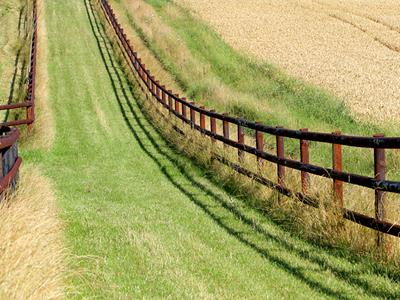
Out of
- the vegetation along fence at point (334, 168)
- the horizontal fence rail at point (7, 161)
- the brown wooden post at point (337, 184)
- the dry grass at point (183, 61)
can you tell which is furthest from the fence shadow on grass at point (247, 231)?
the dry grass at point (183, 61)

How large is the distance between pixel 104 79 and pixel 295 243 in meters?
19.9

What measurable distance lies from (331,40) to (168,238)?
107 feet

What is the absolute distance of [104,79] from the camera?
87.4 ft

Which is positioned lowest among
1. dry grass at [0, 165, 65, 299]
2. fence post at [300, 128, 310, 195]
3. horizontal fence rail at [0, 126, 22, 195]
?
fence post at [300, 128, 310, 195]

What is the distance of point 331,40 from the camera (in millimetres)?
38469

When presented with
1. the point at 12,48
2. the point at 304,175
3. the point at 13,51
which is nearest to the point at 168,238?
the point at 304,175

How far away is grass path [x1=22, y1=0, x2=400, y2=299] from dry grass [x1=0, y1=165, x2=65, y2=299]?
0.30m

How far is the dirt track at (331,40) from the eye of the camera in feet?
78.9

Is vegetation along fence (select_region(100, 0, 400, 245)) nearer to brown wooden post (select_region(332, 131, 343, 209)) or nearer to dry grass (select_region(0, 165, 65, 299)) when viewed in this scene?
brown wooden post (select_region(332, 131, 343, 209))

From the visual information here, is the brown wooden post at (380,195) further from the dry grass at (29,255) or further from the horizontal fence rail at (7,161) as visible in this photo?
the horizontal fence rail at (7,161)

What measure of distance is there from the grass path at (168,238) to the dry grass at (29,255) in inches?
11.7

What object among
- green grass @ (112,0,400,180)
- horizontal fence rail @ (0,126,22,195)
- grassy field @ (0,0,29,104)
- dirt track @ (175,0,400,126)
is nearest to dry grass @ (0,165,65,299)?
horizontal fence rail @ (0,126,22,195)

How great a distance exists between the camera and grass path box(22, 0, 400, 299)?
599 centimetres

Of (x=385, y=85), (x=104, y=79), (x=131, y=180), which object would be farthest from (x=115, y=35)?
(x=131, y=180)
